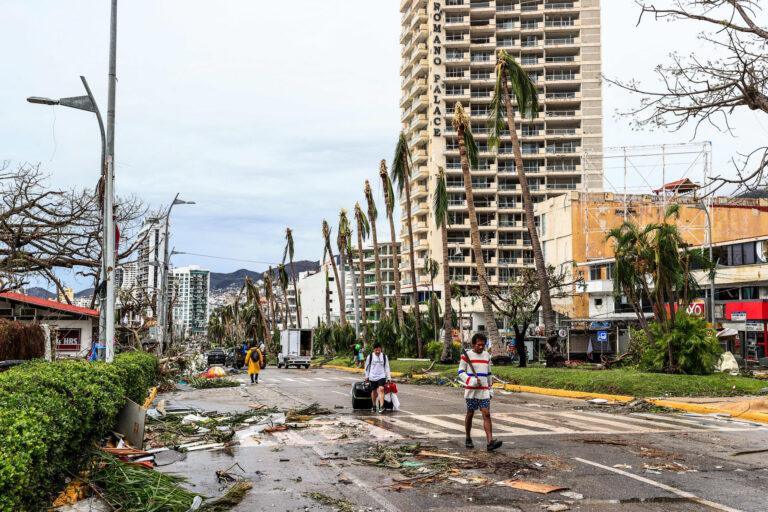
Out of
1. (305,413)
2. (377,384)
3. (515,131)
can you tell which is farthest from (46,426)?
(515,131)

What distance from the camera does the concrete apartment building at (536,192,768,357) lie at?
152 ft

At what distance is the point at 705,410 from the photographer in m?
18.0

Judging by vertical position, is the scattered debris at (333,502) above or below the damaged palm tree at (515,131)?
below

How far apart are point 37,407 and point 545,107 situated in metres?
96.2

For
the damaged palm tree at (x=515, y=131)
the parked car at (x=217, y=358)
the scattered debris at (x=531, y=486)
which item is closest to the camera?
the scattered debris at (x=531, y=486)

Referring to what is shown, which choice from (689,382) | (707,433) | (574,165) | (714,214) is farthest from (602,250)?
(707,433)

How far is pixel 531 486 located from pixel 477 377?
129 inches

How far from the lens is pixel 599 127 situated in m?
97.6

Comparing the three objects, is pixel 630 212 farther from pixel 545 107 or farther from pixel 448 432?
pixel 448 432

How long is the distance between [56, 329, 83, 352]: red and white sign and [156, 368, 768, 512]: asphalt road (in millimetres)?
13790

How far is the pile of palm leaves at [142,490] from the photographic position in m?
7.45

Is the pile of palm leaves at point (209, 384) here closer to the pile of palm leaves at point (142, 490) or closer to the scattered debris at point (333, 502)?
the pile of palm leaves at point (142, 490)

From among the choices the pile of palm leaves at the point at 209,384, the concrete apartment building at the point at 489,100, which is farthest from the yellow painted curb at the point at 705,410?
the concrete apartment building at the point at 489,100

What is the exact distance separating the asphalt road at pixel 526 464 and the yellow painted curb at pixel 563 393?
3.58 metres
